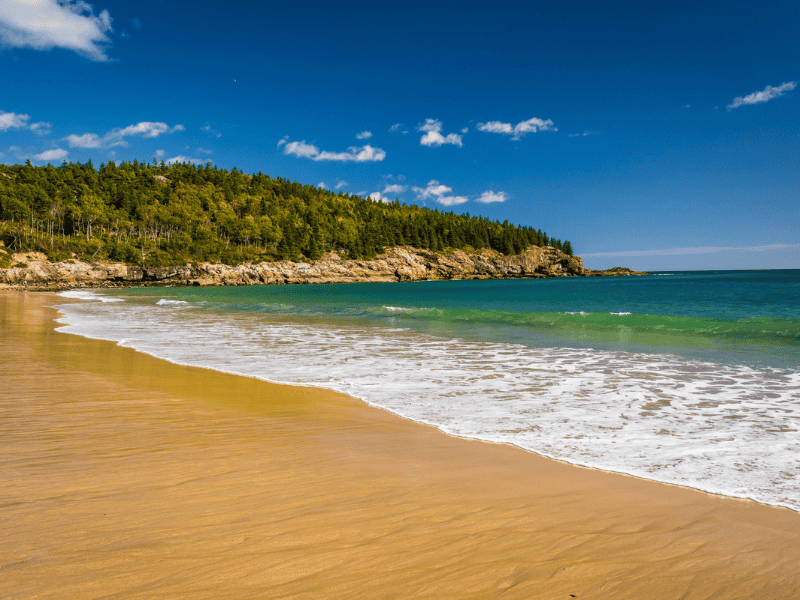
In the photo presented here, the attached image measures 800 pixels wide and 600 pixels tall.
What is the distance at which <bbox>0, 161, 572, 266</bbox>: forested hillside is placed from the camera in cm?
10144

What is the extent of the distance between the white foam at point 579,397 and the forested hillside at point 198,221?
10381cm

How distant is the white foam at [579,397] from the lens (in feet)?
14.2

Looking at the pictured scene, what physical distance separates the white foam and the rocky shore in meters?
88.6

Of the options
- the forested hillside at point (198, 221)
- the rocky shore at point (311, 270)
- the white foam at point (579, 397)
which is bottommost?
the white foam at point (579, 397)

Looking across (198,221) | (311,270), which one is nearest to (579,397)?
(311,270)

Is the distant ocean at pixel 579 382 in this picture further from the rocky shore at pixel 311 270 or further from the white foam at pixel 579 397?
the rocky shore at pixel 311 270

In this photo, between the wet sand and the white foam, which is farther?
the white foam

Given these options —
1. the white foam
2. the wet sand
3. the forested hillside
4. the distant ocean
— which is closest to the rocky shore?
the forested hillside

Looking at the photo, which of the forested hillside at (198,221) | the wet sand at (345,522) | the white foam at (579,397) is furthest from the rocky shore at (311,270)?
the wet sand at (345,522)

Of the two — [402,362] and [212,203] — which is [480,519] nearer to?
[402,362]

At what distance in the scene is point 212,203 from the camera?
144m

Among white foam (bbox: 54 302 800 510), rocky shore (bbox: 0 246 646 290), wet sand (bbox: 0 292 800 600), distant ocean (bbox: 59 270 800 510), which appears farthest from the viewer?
rocky shore (bbox: 0 246 646 290)

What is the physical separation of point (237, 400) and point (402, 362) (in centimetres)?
434

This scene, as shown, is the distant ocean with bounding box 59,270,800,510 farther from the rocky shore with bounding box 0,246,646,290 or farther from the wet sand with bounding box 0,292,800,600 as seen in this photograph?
the rocky shore with bounding box 0,246,646,290
